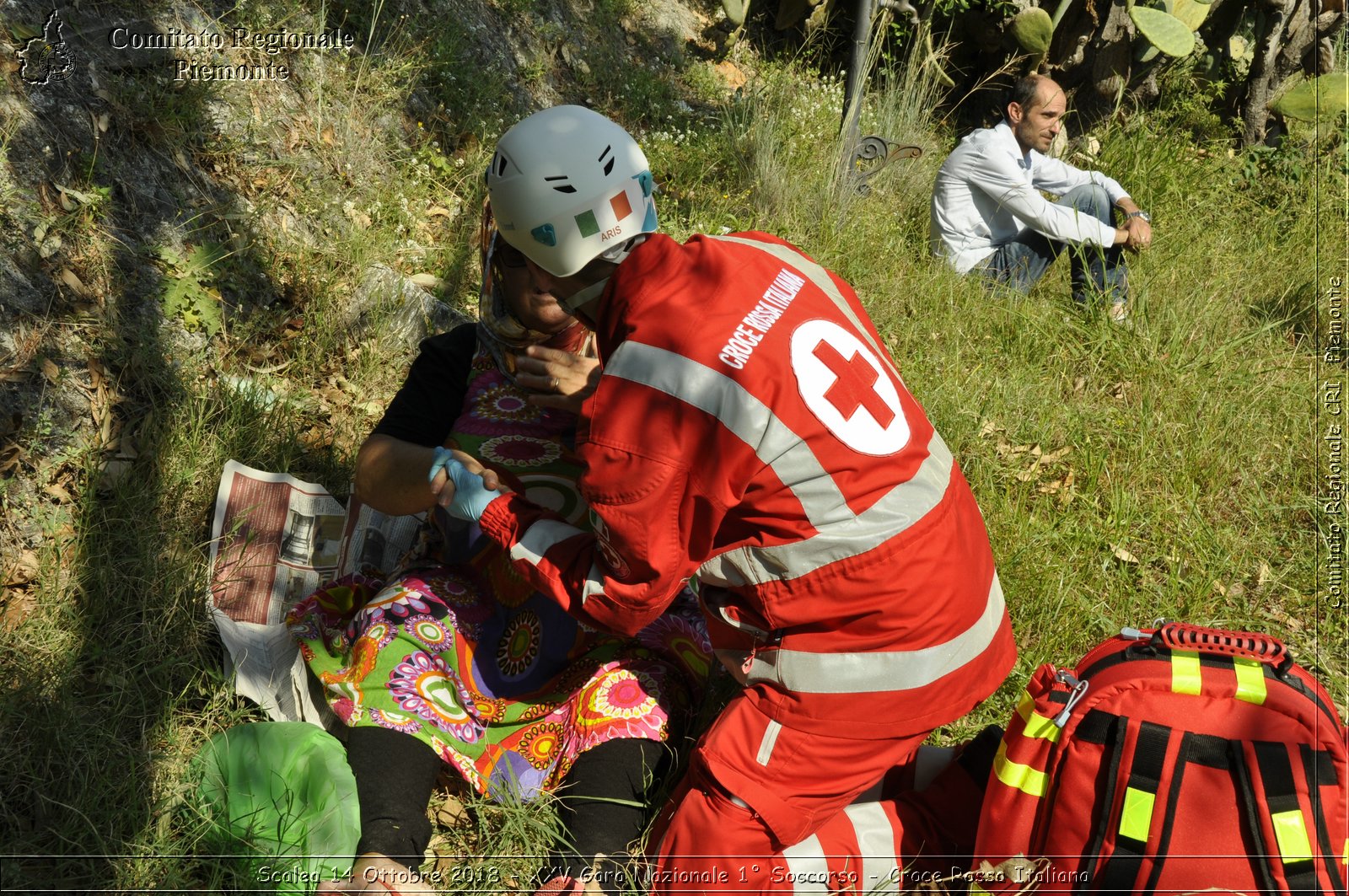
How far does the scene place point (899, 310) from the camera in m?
4.39

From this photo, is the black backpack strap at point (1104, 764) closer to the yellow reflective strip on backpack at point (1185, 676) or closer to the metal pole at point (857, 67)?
the yellow reflective strip on backpack at point (1185, 676)

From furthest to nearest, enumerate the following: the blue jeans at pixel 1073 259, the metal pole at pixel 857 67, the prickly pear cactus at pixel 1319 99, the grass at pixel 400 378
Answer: the prickly pear cactus at pixel 1319 99
the metal pole at pixel 857 67
the blue jeans at pixel 1073 259
the grass at pixel 400 378

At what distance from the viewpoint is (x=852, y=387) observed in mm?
1841

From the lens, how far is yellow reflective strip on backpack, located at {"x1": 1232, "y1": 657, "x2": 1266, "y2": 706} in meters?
1.83

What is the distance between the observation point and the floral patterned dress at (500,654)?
7.48 ft

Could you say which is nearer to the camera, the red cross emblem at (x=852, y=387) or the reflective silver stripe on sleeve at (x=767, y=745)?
the red cross emblem at (x=852, y=387)

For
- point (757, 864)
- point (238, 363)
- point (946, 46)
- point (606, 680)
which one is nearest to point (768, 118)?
point (946, 46)

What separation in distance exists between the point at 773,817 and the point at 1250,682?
921 mm

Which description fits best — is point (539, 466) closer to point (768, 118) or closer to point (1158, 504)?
point (1158, 504)

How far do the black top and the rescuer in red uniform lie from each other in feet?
1.28

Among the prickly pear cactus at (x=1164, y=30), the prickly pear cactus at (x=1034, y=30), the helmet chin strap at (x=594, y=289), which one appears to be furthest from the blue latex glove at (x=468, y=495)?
the prickly pear cactus at (x=1034, y=30)

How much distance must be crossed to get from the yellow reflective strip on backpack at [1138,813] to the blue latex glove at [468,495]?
1.36 m

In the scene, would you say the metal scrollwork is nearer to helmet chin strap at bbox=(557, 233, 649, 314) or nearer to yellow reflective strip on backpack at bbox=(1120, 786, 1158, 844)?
helmet chin strap at bbox=(557, 233, 649, 314)

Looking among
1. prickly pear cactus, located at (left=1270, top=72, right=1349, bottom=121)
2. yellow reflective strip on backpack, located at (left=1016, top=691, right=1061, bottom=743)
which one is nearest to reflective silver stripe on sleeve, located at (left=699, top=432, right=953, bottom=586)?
yellow reflective strip on backpack, located at (left=1016, top=691, right=1061, bottom=743)
